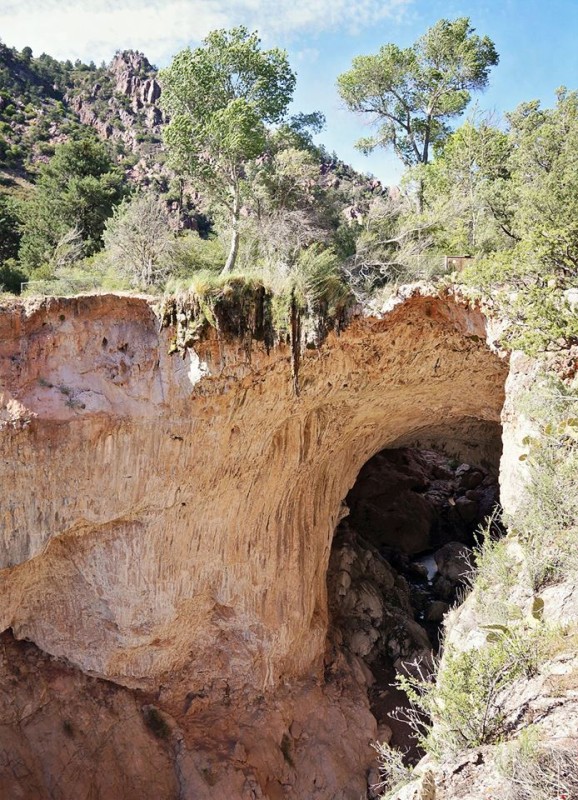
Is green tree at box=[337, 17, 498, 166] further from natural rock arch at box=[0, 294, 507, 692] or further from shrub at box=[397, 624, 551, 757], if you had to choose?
shrub at box=[397, 624, 551, 757]

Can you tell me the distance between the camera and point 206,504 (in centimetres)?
891

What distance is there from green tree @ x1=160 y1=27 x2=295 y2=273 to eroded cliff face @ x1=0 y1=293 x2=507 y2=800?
303 centimetres

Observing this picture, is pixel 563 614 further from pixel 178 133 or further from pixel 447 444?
pixel 447 444

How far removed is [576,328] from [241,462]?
5283 millimetres

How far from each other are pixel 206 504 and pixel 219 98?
295 inches

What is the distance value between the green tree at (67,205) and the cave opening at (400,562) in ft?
33.7

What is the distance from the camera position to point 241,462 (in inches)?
350

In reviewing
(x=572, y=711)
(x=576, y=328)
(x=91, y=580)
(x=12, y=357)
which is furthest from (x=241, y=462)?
(x=572, y=711)

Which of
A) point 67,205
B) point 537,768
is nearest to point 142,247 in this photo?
point 67,205

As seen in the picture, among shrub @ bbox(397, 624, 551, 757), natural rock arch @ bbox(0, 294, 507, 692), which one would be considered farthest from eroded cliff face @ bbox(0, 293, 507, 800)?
shrub @ bbox(397, 624, 551, 757)

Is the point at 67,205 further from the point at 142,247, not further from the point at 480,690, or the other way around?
the point at 480,690

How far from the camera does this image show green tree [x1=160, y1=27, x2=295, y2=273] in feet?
32.7

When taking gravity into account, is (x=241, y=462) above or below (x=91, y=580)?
above

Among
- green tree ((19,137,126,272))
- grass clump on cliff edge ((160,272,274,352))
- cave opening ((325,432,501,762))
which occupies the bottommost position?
cave opening ((325,432,501,762))
